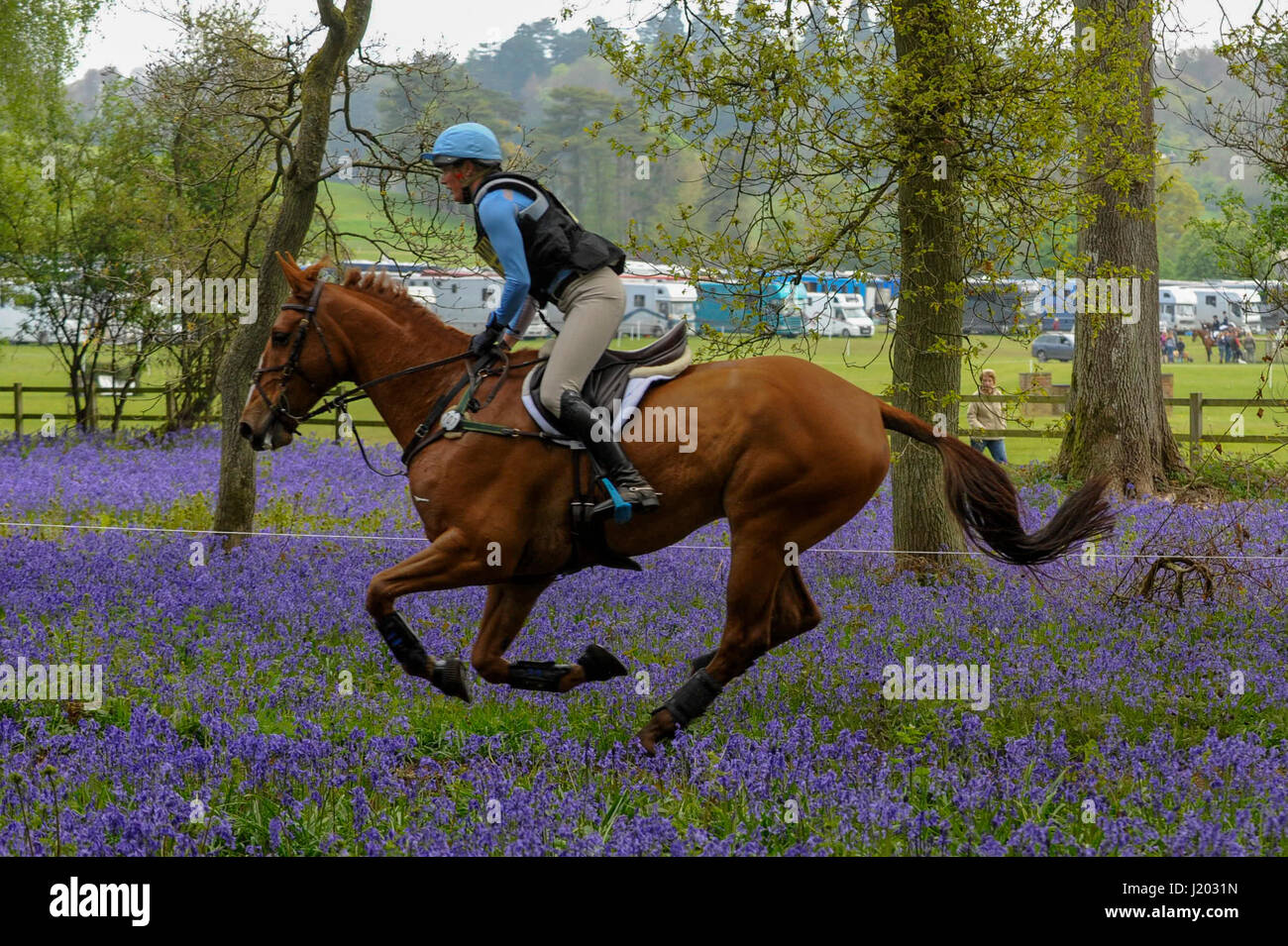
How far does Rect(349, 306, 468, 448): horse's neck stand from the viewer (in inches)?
255

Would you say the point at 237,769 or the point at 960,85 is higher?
the point at 960,85

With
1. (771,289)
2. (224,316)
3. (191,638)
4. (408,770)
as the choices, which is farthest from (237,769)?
(224,316)

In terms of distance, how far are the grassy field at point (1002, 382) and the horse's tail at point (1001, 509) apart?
2.50 metres

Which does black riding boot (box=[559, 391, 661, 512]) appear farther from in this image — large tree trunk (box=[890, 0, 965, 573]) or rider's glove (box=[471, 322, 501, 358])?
large tree trunk (box=[890, 0, 965, 573])

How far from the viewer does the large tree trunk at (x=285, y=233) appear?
11.0 m

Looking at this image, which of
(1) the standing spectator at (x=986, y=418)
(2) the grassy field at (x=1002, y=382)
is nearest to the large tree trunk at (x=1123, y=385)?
(2) the grassy field at (x=1002, y=382)

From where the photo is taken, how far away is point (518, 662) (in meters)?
6.26

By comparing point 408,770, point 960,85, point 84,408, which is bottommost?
point 408,770

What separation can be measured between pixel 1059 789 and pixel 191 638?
518 centimetres

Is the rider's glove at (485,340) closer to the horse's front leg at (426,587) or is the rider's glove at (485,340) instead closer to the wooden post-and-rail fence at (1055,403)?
the horse's front leg at (426,587)

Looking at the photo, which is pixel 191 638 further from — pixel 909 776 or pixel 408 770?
pixel 909 776

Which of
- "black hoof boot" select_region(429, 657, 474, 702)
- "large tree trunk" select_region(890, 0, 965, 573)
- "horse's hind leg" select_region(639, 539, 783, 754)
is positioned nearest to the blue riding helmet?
"horse's hind leg" select_region(639, 539, 783, 754)

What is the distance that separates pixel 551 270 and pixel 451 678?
78.6 inches
